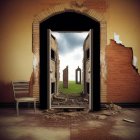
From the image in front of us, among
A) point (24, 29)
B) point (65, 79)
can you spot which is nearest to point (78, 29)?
point (24, 29)

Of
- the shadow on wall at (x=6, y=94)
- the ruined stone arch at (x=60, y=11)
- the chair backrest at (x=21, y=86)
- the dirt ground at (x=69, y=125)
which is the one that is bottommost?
the dirt ground at (x=69, y=125)

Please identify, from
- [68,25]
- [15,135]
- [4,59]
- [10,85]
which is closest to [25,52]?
[4,59]

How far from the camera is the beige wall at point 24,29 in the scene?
666 centimetres

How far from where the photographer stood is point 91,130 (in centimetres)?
420

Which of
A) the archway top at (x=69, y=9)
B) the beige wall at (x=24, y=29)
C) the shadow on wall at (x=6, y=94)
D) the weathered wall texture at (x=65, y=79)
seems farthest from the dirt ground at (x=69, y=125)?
the weathered wall texture at (x=65, y=79)

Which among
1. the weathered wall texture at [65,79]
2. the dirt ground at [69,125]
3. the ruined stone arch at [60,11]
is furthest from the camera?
the weathered wall texture at [65,79]

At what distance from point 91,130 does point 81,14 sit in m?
3.83

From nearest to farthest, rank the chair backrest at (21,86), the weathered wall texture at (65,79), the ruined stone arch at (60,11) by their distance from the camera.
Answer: the chair backrest at (21,86) → the ruined stone arch at (60,11) → the weathered wall texture at (65,79)

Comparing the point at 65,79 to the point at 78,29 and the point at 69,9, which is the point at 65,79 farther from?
the point at 69,9

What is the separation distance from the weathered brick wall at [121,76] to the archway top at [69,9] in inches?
36.7

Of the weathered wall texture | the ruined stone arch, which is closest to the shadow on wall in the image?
the ruined stone arch

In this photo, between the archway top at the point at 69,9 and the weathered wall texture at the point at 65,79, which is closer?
the archway top at the point at 69,9

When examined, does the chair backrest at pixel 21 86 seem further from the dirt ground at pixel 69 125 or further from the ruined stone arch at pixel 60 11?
the dirt ground at pixel 69 125

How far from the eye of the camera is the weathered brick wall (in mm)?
6648
